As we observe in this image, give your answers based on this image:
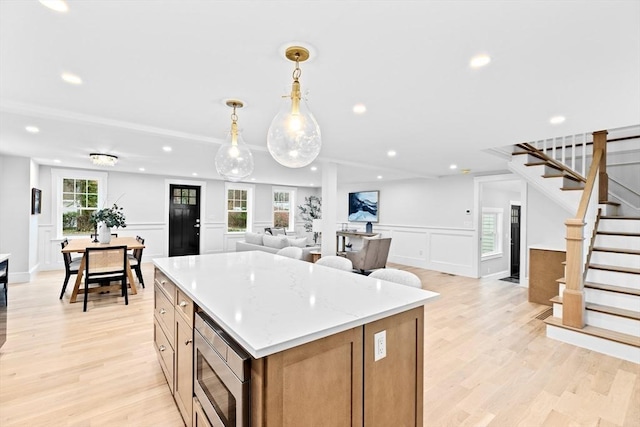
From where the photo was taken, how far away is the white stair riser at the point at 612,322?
292 centimetres

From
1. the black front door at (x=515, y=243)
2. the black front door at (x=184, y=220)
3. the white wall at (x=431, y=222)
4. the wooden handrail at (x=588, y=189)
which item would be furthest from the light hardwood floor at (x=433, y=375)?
the black front door at (x=184, y=220)

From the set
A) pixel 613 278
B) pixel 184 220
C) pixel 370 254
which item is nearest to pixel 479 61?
pixel 613 278

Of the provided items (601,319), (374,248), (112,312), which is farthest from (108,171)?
(601,319)

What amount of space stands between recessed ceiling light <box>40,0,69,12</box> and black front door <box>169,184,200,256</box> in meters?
7.16

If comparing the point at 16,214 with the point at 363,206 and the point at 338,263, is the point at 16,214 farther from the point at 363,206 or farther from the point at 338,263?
the point at 363,206

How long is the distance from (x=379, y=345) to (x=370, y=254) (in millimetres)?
4528

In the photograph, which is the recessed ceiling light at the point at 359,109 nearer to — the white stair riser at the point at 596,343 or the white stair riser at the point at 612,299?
the white stair riser at the point at 596,343

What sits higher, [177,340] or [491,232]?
[491,232]

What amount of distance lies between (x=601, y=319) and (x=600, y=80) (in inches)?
99.3

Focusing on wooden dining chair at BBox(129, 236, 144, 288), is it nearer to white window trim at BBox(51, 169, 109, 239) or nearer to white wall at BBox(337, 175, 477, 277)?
white window trim at BBox(51, 169, 109, 239)

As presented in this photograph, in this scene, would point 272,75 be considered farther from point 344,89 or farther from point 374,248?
point 374,248

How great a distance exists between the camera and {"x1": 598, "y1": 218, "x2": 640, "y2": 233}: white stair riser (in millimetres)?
3787

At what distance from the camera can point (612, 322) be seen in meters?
3.06

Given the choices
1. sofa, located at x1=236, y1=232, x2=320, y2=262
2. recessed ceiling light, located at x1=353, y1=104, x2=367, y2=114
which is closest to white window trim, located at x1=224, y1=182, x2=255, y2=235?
sofa, located at x1=236, y1=232, x2=320, y2=262
